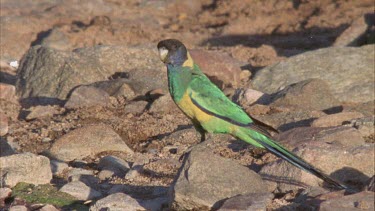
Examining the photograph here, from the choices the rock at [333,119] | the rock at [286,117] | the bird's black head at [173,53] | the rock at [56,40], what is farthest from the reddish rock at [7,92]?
the bird's black head at [173,53]

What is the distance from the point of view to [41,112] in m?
11.0

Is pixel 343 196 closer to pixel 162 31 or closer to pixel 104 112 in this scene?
pixel 104 112

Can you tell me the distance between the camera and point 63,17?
17953 mm

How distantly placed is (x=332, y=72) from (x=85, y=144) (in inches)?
148

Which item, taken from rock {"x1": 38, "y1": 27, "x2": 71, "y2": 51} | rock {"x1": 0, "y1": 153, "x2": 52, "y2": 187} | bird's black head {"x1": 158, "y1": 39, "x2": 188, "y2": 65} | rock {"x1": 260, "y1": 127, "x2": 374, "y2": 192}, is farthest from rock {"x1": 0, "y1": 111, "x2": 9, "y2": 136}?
rock {"x1": 38, "y1": 27, "x2": 71, "y2": 51}

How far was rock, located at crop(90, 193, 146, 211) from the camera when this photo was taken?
6.84m

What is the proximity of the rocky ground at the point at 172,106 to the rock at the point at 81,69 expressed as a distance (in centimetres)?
2

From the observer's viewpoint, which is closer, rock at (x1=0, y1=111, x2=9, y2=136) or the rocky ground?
the rocky ground

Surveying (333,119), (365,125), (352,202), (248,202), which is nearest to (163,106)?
(333,119)

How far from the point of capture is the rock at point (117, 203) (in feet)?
22.4

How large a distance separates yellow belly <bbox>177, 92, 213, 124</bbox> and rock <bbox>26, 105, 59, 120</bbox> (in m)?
4.17

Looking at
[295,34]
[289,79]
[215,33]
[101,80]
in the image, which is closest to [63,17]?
[215,33]

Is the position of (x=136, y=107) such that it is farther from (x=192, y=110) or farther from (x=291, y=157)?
(x=291, y=157)

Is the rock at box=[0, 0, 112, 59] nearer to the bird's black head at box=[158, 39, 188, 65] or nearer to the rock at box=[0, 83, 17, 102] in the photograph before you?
the rock at box=[0, 83, 17, 102]
